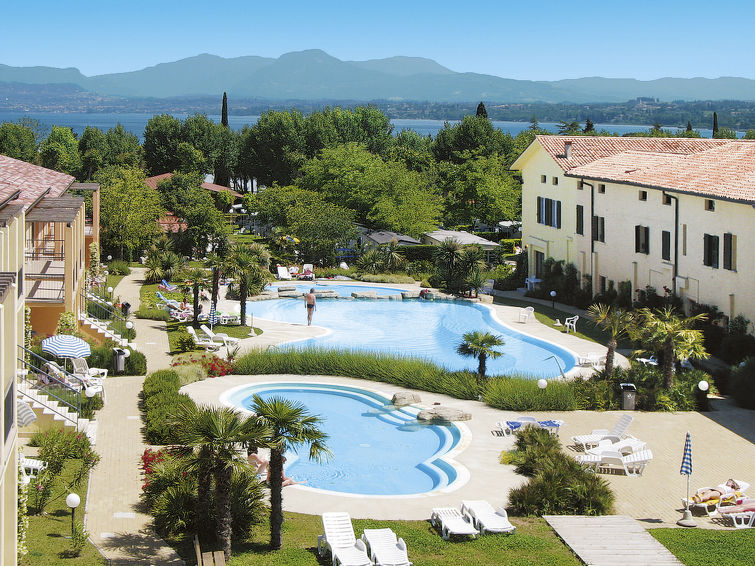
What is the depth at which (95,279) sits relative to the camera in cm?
3791

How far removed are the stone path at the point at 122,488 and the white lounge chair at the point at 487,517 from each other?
15.8 ft

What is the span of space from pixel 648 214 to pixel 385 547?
895 inches

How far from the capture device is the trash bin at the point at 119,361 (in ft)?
85.3

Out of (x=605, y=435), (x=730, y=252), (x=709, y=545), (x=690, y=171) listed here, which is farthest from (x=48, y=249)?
(x=709, y=545)

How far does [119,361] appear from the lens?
2600 cm

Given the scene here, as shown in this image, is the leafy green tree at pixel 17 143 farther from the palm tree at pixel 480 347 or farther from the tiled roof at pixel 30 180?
the palm tree at pixel 480 347

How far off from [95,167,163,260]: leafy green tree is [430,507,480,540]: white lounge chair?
3350 centimetres

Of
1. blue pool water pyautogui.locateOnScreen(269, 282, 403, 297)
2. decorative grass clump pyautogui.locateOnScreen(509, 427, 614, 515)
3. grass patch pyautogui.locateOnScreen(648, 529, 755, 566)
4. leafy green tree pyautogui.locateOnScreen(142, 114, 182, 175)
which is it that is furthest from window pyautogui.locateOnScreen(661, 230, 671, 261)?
leafy green tree pyautogui.locateOnScreen(142, 114, 182, 175)

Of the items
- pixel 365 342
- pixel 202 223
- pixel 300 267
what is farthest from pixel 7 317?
pixel 202 223

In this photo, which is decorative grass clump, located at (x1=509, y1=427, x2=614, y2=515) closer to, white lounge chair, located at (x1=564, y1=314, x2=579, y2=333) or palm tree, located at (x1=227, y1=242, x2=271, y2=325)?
white lounge chair, located at (x1=564, y1=314, x2=579, y2=333)

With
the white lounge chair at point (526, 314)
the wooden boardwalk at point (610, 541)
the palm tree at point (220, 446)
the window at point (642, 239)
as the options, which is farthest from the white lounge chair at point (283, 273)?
the palm tree at point (220, 446)

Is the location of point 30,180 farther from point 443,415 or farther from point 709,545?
point 709,545

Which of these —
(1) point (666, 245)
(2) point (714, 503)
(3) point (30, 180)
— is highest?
(3) point (30, 180)

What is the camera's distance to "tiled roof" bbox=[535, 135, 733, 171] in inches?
1618
